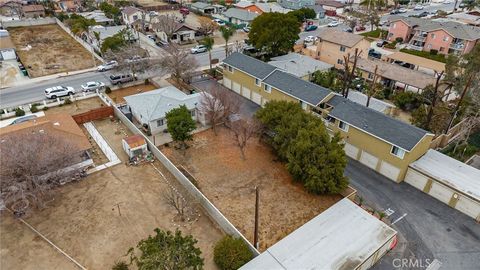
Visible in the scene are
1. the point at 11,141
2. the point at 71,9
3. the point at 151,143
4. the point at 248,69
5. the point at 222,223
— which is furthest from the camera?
the point at 71,9

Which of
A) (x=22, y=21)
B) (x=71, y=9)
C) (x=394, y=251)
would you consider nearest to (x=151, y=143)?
(x=394, y=251)

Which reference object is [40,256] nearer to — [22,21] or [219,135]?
[219,135]

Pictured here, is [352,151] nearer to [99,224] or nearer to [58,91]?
[99,224]

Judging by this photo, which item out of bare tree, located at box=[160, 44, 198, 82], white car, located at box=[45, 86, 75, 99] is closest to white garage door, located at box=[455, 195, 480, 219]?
bare tree, located at box=[160, 44, 198, 82]

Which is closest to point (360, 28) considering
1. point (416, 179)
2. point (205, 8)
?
point (205, 8)

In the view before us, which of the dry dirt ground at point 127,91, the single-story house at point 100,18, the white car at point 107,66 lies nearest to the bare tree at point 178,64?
the dry dirt ground at point 127,91

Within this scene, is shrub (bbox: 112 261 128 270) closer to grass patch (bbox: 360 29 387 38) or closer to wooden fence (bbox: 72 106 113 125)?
wooden fence (bbox: 72 106 113 125)

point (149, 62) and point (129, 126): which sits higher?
point (149, 62)

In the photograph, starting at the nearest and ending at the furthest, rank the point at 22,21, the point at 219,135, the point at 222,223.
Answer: the point at 222,223 < the point at 219,135 < the point at 22,21
